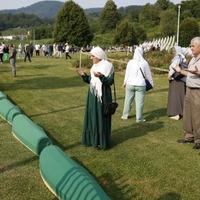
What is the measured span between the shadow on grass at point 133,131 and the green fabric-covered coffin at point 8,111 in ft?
7.69

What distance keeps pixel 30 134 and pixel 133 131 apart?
2938 mm

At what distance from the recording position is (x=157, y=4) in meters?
112

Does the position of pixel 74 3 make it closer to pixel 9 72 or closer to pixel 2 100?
pixel 9 72

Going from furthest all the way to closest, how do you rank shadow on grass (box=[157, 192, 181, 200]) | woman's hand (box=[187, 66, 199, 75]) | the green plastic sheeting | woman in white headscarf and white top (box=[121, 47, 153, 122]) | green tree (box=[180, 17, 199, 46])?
green tree (box=[180, 17, 199, 46])
the green plastic sheeting
woman in white headscarf and white top (box=[121, 47, 153, 122])
woman's hand (box=[187, 66, 199, 75])
shadow on grass (box=[157, 192, 181, 200])

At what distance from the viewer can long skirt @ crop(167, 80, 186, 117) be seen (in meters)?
13.0

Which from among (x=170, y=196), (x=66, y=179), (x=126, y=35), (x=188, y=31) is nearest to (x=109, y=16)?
(x=126, y=35)

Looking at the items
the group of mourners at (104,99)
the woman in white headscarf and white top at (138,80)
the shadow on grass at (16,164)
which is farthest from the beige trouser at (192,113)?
the shadow on grass at (16,164)

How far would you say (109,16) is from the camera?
103 m

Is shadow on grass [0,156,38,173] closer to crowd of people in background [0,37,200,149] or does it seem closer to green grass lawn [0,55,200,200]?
green grass lawn [0,55,200,200]

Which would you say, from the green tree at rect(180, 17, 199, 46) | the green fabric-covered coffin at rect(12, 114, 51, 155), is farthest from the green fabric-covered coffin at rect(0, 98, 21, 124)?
the green tree at rect(180, 17, 199, 46)

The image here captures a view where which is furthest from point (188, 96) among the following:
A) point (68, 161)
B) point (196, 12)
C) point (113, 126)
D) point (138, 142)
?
point (196, 12)

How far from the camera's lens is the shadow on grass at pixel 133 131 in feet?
34.7

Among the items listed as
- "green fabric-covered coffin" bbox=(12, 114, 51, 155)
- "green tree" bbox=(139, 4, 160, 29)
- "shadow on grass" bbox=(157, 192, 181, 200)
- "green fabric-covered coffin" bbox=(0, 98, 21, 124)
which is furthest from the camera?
"green tree" bbox=(139, 4, 160, 29)

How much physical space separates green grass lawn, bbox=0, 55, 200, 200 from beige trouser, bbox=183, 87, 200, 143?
341mm
